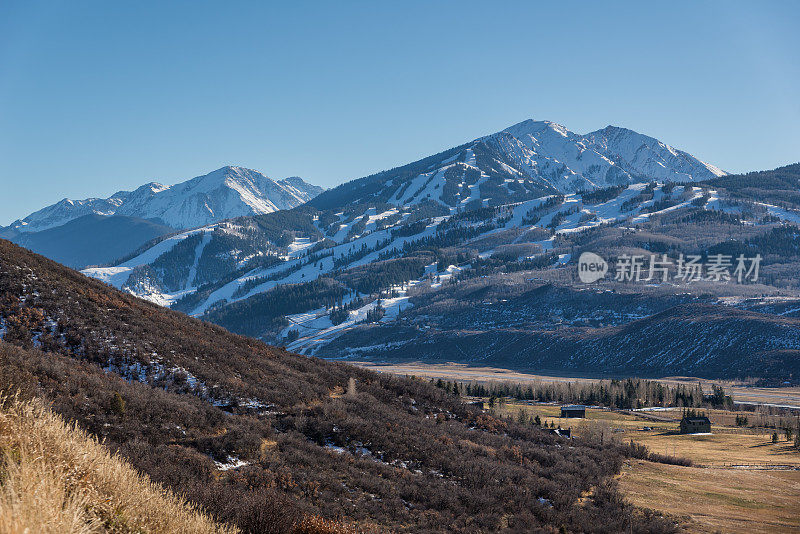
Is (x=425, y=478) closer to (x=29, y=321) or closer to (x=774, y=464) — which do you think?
(x=29, y=321)

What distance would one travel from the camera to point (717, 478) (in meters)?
57.2

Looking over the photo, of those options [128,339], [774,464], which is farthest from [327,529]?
[774,464]

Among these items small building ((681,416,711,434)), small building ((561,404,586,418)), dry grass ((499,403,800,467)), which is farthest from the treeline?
small building ((681,416,711,434))

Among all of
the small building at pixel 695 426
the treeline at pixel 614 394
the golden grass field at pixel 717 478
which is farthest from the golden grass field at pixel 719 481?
the treeline at pixel 614 394

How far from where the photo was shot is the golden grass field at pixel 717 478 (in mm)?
41750

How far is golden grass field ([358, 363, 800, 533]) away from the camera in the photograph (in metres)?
41.8

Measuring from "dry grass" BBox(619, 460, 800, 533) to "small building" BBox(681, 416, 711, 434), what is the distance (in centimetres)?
3320

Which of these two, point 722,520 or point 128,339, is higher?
point 128,339

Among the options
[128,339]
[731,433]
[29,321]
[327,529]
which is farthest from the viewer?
[731,433]

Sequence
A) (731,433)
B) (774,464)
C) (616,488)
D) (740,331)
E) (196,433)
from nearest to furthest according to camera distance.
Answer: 1. (196,433)
2. (616,488)
3. (774,464)
4. (731,433)
5. (740,331)

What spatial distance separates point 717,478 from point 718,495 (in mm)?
9307

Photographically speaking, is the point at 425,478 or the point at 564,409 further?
the point at 564,409

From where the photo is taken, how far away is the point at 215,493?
1650 cm

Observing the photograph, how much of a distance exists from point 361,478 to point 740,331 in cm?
20612
